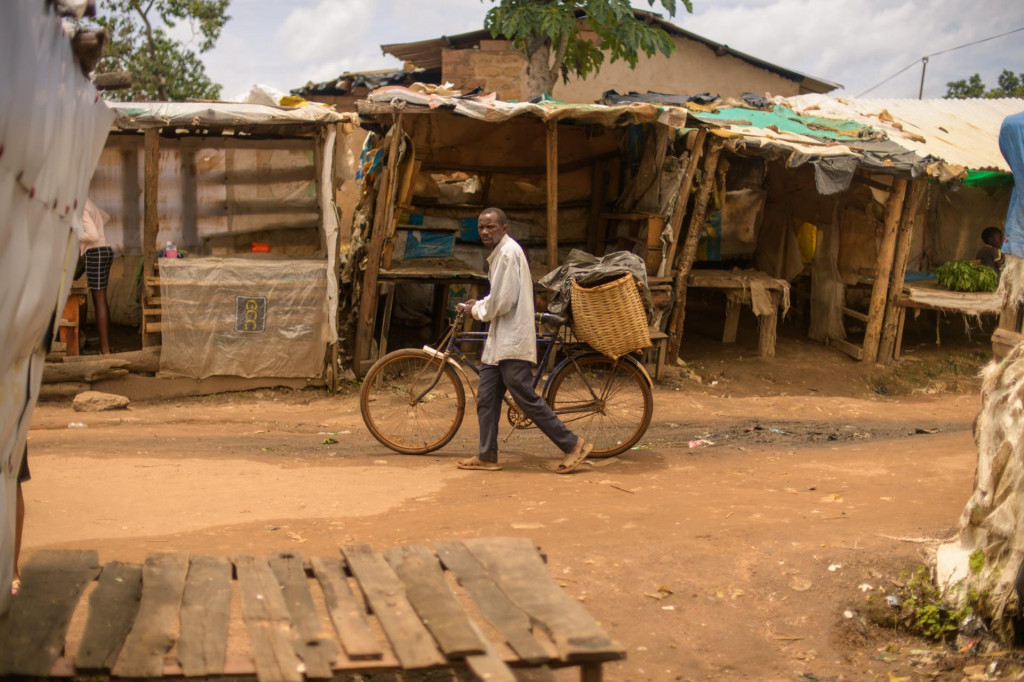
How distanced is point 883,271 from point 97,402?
30.0ft

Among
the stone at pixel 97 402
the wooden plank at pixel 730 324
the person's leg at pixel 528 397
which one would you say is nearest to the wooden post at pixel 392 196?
the stone at pixel 97 402

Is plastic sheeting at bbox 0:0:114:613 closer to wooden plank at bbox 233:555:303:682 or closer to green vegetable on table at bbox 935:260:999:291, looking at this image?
wooden plank at bbox 233:555:303:682

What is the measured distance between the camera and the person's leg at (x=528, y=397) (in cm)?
659

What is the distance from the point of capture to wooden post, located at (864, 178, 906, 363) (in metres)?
11.4

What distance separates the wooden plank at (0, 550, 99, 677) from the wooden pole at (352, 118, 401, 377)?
21.0ft

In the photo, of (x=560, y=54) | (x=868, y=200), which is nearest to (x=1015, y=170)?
(x=868, y=200)

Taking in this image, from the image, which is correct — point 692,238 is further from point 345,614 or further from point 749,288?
point 345,614

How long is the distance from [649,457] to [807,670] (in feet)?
11.5

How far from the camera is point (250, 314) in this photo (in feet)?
30.9

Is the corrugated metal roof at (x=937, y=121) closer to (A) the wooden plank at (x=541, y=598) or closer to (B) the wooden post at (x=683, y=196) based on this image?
(B) the wooden post at (x=683, y=196)

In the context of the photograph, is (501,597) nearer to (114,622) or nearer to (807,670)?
(114,622)

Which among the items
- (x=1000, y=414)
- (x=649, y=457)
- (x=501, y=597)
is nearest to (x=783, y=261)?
(x=649, y=457)

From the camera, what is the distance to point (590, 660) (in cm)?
283

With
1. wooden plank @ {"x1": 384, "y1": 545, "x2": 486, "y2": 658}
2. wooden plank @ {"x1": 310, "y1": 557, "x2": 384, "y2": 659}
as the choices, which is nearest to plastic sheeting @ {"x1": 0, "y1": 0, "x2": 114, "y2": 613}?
wooden plank @ {"x1": 310, "y1": 557, "x2": 384, "y2": 659}
